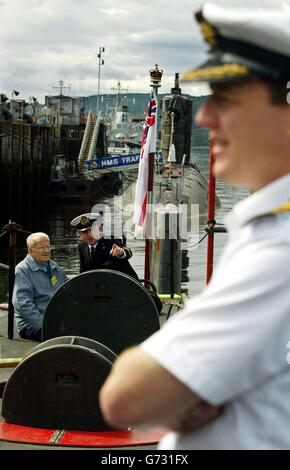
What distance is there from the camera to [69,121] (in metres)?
91.9

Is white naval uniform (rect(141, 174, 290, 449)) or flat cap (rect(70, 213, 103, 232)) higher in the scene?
white naval uniform (rect(141, 174, 290, 449))

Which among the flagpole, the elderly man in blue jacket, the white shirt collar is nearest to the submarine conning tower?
the flagpole

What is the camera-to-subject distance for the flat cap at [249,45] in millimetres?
1449

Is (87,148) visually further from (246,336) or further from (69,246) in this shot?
(246,336)

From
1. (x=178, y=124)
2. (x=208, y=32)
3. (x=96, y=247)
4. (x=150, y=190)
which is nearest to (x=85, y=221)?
(x=96, y=247)

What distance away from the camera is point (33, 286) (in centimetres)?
723

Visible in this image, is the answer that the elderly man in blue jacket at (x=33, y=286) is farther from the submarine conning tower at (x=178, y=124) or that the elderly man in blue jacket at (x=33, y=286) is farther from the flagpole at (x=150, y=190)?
the submarine conning tower at (x=178, y=124)

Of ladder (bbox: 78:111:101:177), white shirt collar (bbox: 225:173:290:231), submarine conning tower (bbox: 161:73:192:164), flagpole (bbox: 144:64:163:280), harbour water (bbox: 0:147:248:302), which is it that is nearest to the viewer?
white shirt collar (bbox: 225:173:290:231)

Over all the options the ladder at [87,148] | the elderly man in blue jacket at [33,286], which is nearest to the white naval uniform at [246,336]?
the elderly man in blue jacket at [33,286]

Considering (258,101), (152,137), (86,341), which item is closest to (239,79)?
(258,101)

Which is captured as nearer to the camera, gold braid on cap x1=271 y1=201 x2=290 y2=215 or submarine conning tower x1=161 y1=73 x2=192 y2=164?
gold braid on cap x1=271 y1=201 x2=290 y2=215

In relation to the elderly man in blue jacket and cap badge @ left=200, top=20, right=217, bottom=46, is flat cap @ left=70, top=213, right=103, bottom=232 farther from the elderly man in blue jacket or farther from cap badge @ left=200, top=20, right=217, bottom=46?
cap badge @ left=200, top=20, right=217, bottom=46

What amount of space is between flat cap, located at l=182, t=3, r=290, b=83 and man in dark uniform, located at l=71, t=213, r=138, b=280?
6480 millimetres

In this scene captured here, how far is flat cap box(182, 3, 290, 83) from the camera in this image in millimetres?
1449
